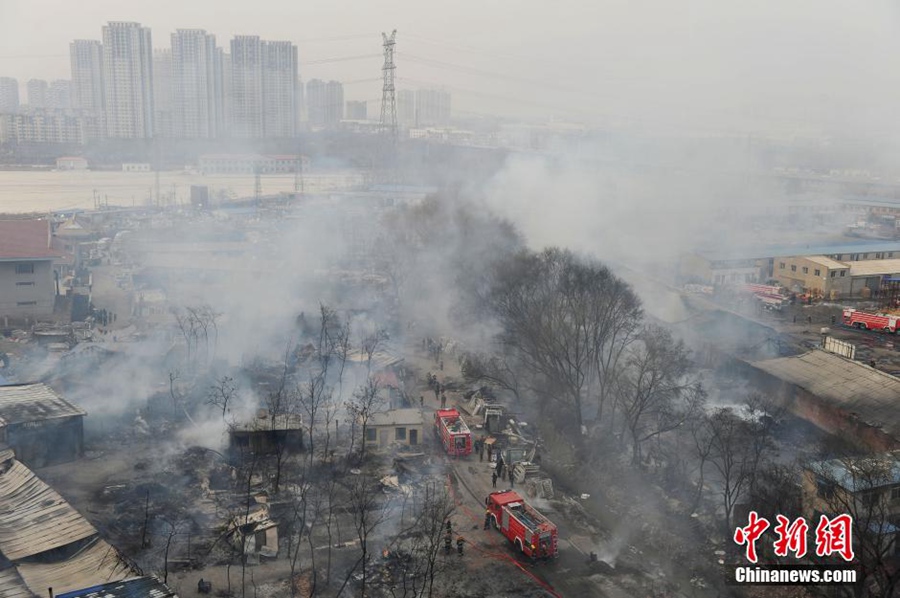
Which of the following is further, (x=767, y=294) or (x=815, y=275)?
(x=815, y=275)

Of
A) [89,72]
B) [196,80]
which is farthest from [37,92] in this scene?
[196,80]

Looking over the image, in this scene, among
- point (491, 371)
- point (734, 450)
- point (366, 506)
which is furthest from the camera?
point (491, 371)

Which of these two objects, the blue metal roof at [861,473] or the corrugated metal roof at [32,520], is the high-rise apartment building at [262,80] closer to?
the corrugated metal roof at [32,520]

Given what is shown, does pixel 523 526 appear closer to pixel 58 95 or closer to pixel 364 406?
pixel 364 406

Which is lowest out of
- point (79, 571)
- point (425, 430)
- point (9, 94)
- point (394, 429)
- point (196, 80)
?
point (425, 430)

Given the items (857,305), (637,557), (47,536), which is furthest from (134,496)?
(857,305)

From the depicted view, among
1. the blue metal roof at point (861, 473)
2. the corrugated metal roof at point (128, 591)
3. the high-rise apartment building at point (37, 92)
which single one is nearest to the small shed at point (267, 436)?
the corrugated metal roof at point (128, 591)

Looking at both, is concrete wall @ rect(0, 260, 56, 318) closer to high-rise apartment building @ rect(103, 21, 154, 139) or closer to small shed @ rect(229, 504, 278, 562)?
small shed @ rect(229, 504, 278, 562)

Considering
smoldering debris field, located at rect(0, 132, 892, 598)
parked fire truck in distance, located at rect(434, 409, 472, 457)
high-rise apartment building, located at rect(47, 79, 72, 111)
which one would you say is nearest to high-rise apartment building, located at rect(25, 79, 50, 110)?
high-rise apartment building, located at rect(47, 79, 72, 111)
